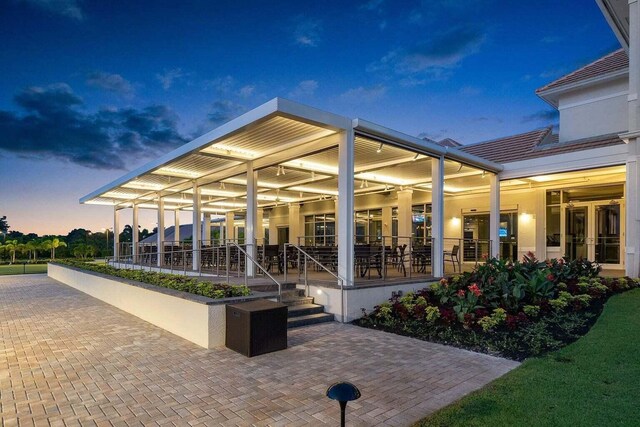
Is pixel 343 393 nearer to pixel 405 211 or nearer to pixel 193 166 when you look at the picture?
pixel 193 166

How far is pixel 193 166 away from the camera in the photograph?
11.1m

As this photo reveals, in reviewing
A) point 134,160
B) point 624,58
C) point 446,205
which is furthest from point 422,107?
point 134,160

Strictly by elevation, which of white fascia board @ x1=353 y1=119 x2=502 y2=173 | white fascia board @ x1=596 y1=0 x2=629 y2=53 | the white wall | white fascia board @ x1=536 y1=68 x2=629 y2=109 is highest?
white fascia board @ x1=596 y1=0 x2=629 y2=53

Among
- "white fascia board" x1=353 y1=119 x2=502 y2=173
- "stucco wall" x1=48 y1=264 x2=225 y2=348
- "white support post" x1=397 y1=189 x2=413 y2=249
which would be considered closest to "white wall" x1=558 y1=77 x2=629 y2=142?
"white fascia board" x1=353 y1=119 x2=502 y2=173

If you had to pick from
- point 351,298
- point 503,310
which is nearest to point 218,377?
point 351,298

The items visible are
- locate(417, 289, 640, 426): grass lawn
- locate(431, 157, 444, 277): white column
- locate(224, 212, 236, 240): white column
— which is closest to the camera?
locate(417, 289, 640, 426): grass lawn

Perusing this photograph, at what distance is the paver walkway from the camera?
3.40 m

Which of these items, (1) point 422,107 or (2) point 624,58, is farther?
(1) point 422,107

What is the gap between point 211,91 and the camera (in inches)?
882

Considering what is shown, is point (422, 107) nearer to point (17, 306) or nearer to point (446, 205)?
point (446, 205)

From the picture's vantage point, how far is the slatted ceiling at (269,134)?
7219 millimetres

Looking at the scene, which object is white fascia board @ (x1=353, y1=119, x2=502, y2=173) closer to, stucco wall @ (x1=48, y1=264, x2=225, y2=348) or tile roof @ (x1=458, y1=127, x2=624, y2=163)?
tile roof @ (x1=458, y1=127, x2=624, y2=163)

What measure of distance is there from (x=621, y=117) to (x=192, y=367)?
50.3 ft

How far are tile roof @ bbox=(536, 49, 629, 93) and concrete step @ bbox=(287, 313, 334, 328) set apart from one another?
13.0 metres
